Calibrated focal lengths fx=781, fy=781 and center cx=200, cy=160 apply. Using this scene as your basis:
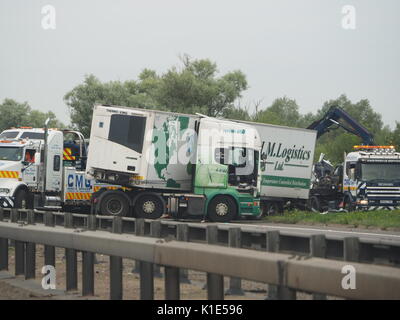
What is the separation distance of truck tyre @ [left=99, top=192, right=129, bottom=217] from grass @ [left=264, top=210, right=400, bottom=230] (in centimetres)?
597

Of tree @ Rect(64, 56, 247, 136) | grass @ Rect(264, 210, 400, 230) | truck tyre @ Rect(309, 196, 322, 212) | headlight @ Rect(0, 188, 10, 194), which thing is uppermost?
tree @ Rect(64, 56, 247, 136)

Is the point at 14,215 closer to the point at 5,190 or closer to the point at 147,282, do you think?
the point at 147,282

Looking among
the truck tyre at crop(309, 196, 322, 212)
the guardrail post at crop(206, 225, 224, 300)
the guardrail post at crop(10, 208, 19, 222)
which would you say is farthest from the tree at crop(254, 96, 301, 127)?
the guardrail post at crop(206, 225, 224, 300)

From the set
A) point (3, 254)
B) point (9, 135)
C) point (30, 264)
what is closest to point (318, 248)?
point (30, 264)

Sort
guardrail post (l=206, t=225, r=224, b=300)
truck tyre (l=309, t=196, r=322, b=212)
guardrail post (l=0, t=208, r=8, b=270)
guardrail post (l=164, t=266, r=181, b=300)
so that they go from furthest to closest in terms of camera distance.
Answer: truck tyre (l=309, t=196, r=322, b=212) < guardrail post (l=0, t=208, r=8, b=270) < guardrail post (l=164, t=266, r=181, b=300) < guardrail post (l=206, t=225, r=224, b=300)

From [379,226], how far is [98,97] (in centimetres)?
5604

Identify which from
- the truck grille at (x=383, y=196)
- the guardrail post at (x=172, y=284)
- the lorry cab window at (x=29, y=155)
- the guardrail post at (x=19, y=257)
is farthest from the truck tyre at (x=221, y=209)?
the guardrail post at (x=172, y=284)

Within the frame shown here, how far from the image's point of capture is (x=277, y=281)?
19.5ft

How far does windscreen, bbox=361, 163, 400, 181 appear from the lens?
102 ft

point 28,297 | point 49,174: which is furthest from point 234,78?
point 28,297

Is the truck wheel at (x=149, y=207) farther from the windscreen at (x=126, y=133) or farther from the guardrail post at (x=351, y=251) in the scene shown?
the guardrail post at (x=351, y=251)

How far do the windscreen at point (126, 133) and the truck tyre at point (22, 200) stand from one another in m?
4.32

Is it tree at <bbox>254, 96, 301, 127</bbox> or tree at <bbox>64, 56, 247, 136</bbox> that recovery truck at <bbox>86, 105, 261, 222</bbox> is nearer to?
tree at <bbox>64, 56, 247, 136</bbox>

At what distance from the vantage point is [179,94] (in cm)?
7162
